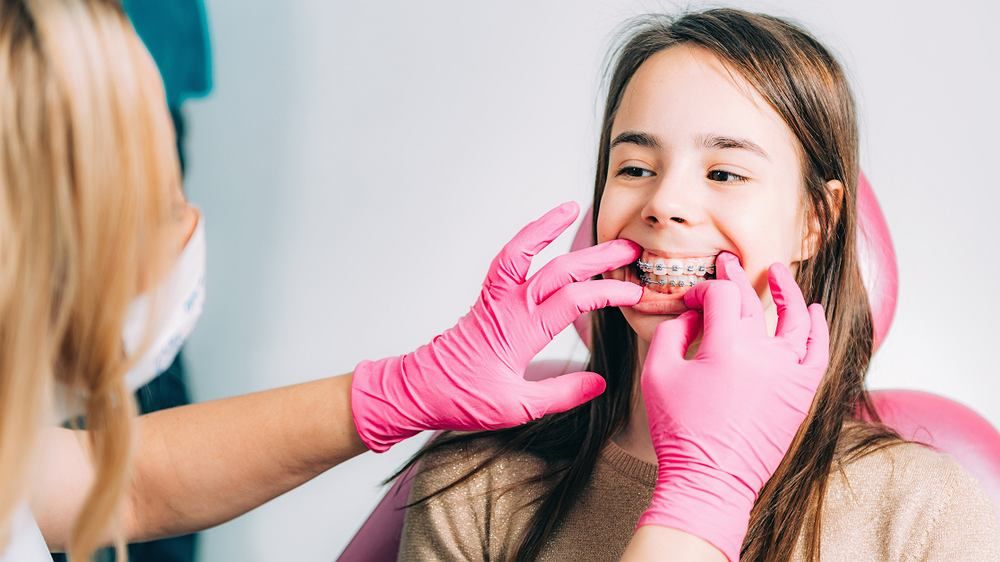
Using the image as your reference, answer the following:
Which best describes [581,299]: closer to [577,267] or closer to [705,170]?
[577,267]

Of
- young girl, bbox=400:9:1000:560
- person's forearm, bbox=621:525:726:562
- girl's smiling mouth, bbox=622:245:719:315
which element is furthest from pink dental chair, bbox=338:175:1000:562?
person's forearm, bbox=621:525:726:562

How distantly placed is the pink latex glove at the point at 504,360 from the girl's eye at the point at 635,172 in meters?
0.09

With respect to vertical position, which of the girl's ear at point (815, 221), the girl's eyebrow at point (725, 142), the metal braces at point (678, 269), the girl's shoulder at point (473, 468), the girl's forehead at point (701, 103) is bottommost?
the girl's shoulder at point (473, 468)

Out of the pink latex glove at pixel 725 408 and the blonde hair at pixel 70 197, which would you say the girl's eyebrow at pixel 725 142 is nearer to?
the pink latex glove at pixel 725 408

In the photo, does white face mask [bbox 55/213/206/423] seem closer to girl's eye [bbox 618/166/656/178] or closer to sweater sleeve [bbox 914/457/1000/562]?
girl's eye [bbox 618/166/656/178]

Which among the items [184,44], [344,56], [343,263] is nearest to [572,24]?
[344,56]

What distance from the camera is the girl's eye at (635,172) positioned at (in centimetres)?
121

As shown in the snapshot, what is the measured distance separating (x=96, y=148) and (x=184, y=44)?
1324mm

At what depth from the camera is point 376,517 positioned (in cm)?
147

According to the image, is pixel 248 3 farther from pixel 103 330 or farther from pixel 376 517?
pixel 103 330

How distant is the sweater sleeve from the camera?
109 centimetres

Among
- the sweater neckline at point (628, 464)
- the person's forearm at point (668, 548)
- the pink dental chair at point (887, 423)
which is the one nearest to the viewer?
the person's forearm at point (668, 548)

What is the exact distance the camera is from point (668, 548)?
3.07ft

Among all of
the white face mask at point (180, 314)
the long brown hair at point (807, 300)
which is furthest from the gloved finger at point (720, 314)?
the white face mask at point (180, 314)
